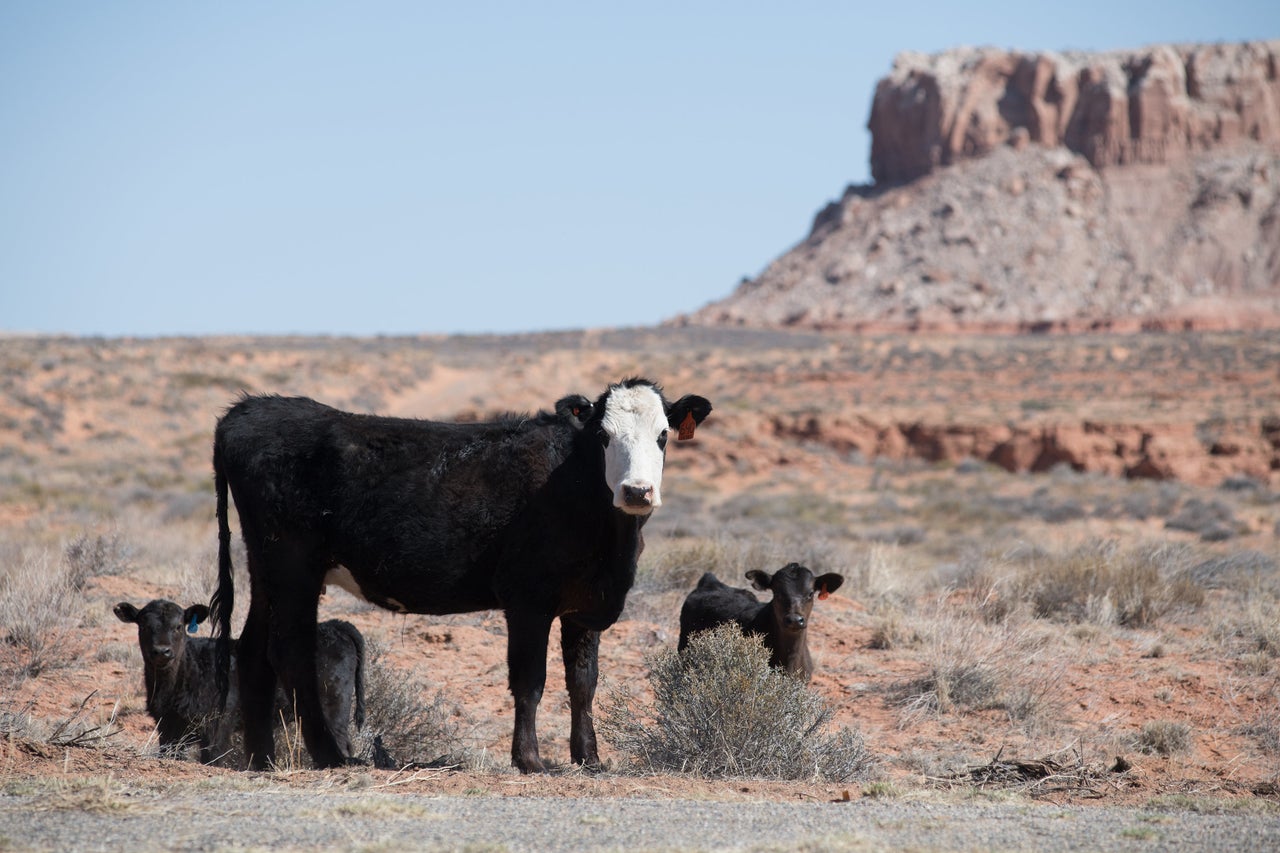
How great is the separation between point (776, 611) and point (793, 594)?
0.73 ft

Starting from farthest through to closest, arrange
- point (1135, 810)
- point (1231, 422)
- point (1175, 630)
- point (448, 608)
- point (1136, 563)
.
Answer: point (1231, 422) → point (1136, 563) → point (1175, 630) → point (448, 608) → point (1135, 810)

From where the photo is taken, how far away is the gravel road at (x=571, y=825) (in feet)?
17.2

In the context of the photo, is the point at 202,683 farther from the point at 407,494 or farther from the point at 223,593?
the point at 407,494

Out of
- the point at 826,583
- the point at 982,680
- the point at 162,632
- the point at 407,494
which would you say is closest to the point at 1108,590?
the point at 982,680

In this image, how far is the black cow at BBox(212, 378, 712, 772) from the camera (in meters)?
7.41

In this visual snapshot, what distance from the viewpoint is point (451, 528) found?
744 centimetres

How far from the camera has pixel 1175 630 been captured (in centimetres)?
1305

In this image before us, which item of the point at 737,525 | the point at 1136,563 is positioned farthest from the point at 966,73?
the point at 1136,563

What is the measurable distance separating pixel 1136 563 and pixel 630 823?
10366 millimetres

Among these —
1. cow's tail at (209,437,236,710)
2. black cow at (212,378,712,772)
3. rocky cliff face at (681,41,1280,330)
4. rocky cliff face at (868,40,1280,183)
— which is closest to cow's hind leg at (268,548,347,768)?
black cow at (212,378,712,772)

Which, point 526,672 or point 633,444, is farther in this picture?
point 526,672

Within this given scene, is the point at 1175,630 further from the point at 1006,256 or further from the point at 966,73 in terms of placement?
the point at 966,73

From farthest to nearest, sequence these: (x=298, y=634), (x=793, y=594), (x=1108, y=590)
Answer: (x=1108, y=590) → (x=793, y=594) → (x=298, y=634)

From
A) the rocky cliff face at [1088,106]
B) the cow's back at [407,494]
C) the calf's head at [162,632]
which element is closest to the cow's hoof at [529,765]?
the cow's back at [407,494]
